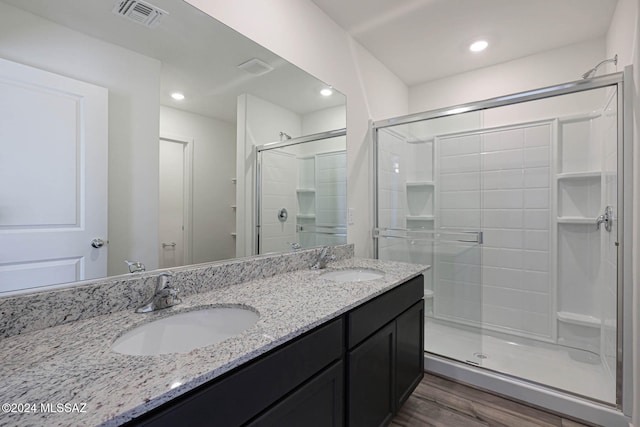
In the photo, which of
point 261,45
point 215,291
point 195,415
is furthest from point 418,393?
point 261,45

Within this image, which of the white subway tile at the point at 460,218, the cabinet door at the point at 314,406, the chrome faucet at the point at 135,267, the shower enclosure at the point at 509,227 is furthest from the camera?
the white subway tile at the point at 460,218

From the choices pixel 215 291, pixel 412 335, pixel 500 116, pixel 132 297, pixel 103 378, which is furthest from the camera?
pixel 500 116

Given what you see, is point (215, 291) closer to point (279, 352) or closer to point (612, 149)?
point (279, 352)

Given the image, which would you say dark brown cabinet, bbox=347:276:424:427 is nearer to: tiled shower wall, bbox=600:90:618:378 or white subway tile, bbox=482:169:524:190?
tiled shower wall, bbox=600:90:618:378

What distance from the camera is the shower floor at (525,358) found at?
1.80 metres

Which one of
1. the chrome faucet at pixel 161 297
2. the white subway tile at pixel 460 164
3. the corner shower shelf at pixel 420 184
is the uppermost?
the white subway tile at pixel 460 164

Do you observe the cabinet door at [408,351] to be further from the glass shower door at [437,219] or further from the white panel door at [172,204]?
the white panel door at [172,204]

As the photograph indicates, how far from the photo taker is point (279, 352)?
2.64ft

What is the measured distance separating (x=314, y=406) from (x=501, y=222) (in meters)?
2.41

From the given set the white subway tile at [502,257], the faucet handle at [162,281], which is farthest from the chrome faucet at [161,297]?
the white subway tile at [502,257]

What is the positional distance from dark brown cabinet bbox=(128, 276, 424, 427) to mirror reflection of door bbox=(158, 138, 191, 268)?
2.11 ft

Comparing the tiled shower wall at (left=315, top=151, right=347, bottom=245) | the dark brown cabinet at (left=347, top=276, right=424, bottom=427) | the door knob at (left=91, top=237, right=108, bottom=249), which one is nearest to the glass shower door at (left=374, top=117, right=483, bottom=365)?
the tiled shower wall at (left=315, top=151, right=347, bottom=245)

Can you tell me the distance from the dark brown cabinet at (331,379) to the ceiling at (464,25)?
178 centimetres

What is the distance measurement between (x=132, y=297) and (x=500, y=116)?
3019 millimetres
